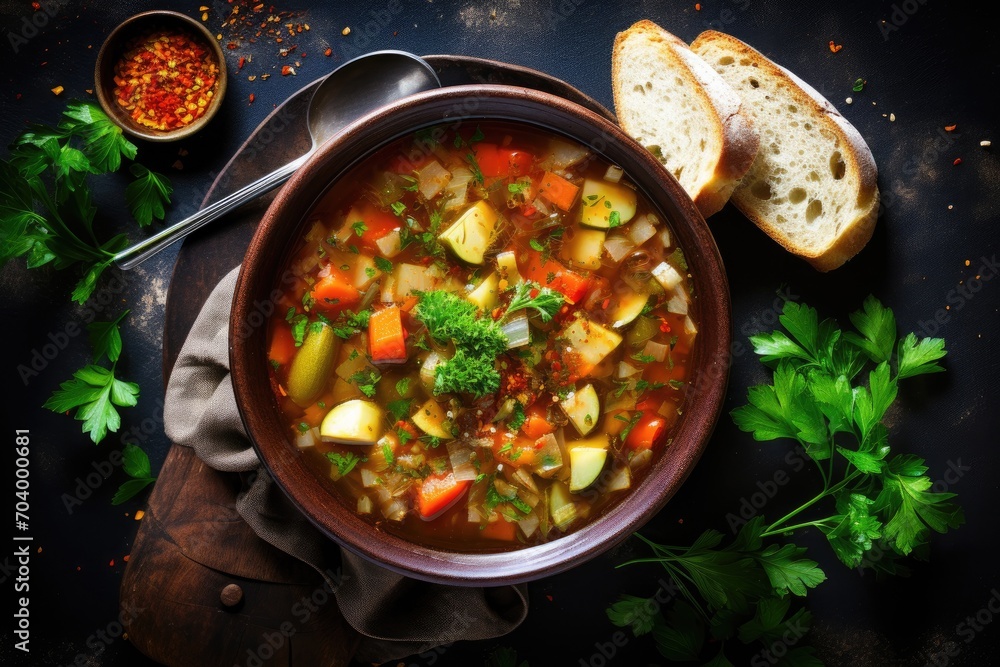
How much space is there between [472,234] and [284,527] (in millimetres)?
1284

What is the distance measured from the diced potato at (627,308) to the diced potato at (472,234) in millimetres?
494

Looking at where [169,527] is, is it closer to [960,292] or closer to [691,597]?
[691,597]

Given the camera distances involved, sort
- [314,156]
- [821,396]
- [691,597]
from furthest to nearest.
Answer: [691,597], [821,396], [314,156]

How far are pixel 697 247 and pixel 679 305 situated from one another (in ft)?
0.77

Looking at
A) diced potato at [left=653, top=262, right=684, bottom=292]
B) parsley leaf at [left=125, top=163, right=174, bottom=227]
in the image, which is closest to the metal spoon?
parsley leaf at [left=125, top=163, right=174, bottom=227]

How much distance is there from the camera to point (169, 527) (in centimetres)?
282

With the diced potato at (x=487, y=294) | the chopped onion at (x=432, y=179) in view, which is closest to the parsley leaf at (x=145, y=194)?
the chopped onion at (x=432, y=179)

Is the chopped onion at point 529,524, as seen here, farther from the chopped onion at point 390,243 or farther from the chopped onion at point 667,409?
the chopped onion at point 390,243

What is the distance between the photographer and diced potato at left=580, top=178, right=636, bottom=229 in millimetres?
2541

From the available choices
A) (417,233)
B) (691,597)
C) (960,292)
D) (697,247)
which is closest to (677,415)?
A: (697,247)

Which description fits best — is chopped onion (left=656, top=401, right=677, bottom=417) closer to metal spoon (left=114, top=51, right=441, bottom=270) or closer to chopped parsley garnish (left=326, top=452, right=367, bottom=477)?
chopped parsley garnish (left=326, top=452, right=367, bottom=477)

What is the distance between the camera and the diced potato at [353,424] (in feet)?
8.20

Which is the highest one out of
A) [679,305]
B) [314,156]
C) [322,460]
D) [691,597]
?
[314,156]

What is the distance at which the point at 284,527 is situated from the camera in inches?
108
